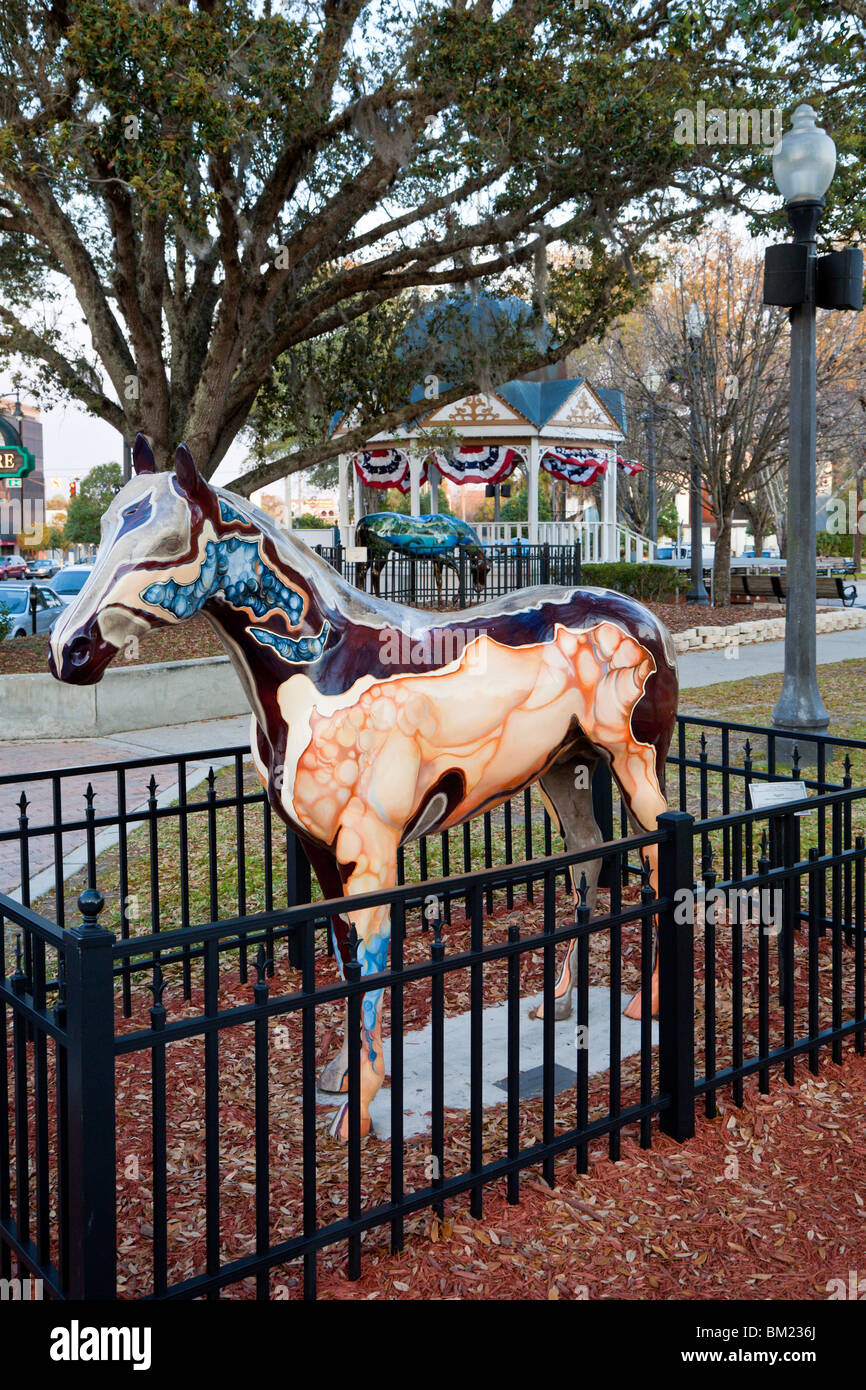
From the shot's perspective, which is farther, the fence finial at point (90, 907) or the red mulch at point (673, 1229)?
the red mulch at point (673, 1229)

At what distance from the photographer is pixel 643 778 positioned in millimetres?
4559

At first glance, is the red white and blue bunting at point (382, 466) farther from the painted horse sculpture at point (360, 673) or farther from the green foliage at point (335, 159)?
the painted horse sculpture at point (360, 673)

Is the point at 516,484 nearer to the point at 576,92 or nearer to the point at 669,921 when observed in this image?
the point at 576,92

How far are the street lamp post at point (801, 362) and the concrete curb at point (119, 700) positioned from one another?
690 centimetres

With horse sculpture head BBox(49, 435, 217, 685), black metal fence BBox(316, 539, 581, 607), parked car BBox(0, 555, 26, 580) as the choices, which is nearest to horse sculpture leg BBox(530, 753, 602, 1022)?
horse sculpture head BBox(49, 435, 217, 685)

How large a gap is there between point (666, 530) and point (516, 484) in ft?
31.5

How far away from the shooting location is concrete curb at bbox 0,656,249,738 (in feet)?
40.4

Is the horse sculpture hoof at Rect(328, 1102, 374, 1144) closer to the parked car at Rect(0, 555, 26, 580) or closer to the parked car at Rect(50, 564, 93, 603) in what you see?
the parked car at Rect(50, 564, 93, 603)

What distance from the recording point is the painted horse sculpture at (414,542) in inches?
811

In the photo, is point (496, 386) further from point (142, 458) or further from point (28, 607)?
point (142, 458)

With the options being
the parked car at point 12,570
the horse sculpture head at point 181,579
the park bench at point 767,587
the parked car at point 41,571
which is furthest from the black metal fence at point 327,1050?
the parked car at point 12,570

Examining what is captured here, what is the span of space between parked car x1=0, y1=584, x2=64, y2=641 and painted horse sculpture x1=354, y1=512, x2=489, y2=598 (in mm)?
5505

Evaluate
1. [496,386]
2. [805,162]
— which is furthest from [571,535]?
[805,162]

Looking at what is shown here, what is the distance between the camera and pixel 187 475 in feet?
11.6
